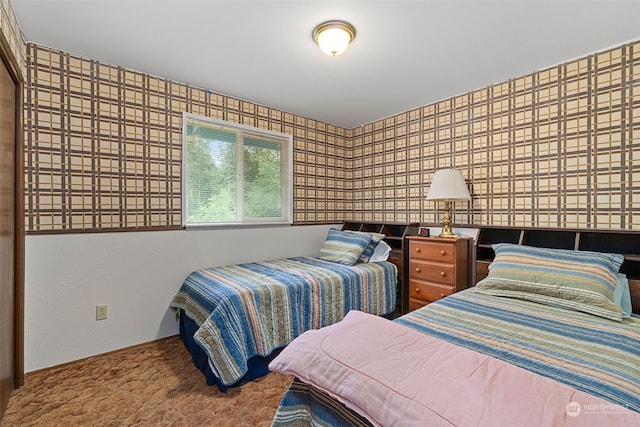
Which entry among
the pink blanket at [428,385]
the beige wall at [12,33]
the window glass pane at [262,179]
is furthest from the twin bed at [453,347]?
the beige wall at [12,33]

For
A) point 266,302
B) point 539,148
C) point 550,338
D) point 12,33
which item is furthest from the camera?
point 539,148

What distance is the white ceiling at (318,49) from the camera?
71.2 inches

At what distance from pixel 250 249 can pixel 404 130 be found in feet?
7.28

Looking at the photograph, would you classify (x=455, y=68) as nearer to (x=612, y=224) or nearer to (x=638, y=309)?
(x=612, y=224)

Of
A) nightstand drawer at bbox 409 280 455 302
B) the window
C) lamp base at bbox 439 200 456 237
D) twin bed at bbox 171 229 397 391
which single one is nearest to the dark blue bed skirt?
twin bed at bbox 171 229 397 391

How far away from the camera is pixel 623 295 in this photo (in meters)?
1.84

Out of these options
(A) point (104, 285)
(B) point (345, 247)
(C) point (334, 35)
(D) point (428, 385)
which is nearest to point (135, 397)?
(A) point (104, 285)

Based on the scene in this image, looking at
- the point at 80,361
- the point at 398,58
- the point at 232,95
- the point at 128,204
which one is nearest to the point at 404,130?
the point at 398,58

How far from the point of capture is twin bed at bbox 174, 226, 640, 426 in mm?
877

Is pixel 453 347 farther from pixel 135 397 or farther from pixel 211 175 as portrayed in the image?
pixel 211 175

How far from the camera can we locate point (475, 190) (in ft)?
9.69

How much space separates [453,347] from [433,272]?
5.57ft

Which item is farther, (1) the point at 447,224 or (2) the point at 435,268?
(1) the point at 447,224

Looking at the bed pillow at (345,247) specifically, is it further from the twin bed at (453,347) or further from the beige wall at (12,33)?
the beige wall at (12,33)
